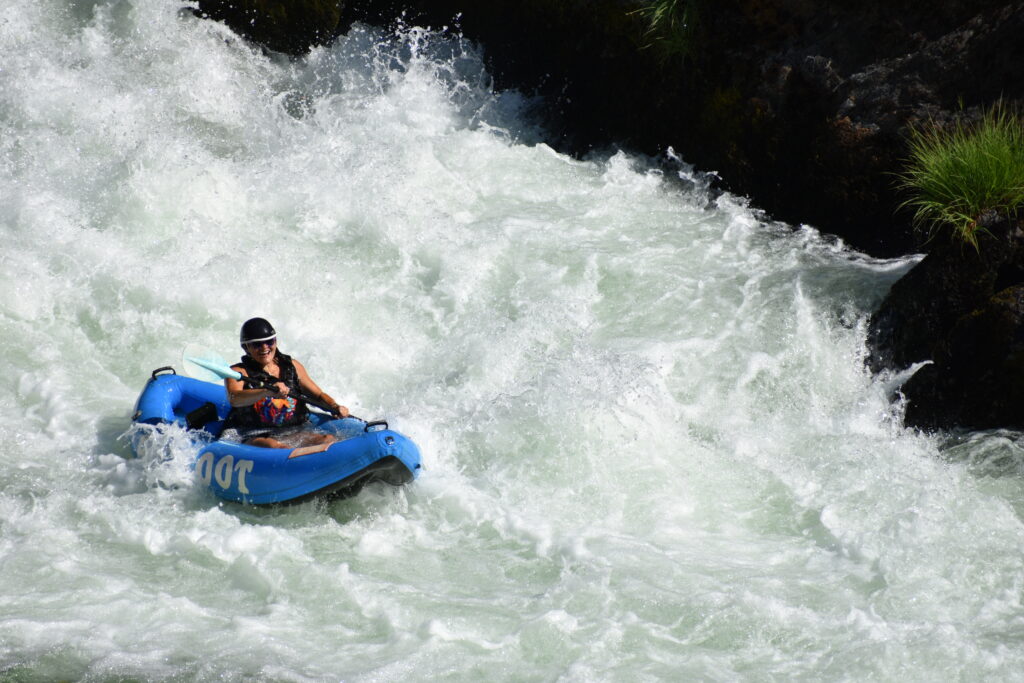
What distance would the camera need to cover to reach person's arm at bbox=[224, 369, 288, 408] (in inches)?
221

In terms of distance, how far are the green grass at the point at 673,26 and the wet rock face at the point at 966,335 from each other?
10.5 ft

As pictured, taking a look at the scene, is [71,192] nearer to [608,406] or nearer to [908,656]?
[608,406]

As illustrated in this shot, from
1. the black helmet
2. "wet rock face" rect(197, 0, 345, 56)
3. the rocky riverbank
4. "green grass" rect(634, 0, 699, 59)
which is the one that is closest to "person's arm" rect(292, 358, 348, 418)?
the black helmet

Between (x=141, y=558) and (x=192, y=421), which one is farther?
(x=192, y=421)

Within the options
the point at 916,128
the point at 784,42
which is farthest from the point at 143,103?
the point at 916,128

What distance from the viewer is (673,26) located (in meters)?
8.69

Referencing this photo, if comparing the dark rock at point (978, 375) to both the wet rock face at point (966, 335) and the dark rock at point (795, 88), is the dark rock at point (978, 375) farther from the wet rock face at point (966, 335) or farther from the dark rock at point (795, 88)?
the dark rock at point (795, 88)

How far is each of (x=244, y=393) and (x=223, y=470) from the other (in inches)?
18.4

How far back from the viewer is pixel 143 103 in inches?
380

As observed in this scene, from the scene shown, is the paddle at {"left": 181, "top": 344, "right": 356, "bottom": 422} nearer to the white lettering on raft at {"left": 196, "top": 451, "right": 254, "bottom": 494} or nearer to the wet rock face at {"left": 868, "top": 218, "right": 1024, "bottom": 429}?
the white lettering on raft at {"left": 196, "top": 451, "right": 254, "bottom": 494}

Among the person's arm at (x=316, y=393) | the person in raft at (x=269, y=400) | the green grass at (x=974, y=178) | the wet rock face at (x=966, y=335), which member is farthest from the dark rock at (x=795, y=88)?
the person in raft at (x=269, y=400)

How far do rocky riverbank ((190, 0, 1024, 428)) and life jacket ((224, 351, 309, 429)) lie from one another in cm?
367

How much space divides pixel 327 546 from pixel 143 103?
6.21 metres

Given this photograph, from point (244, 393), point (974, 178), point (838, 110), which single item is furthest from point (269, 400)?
point (838, 110)
